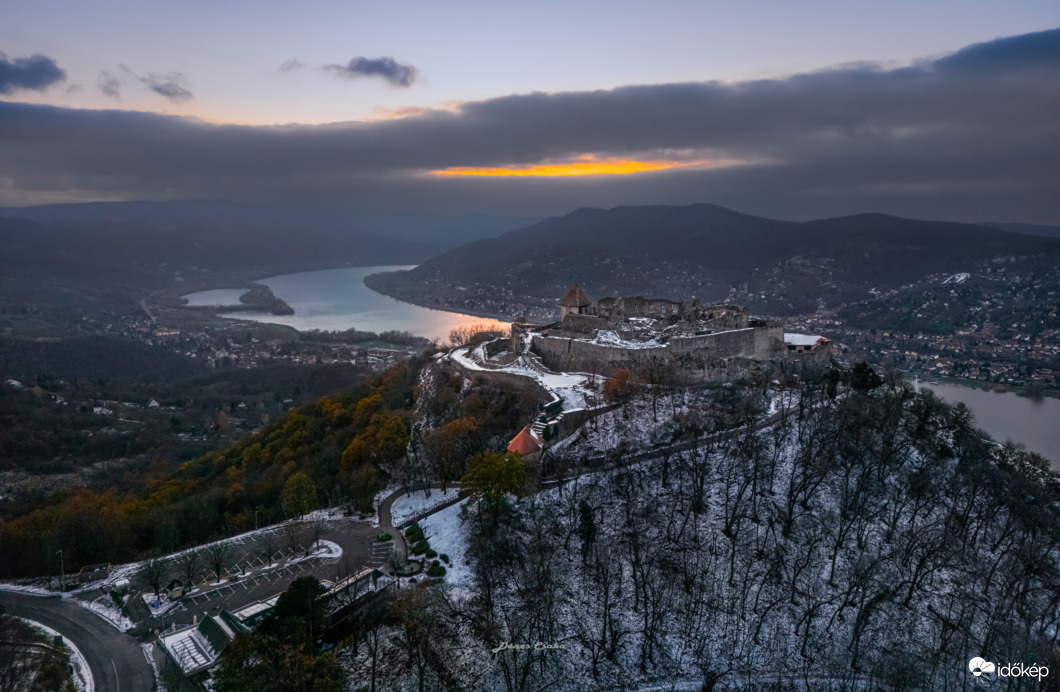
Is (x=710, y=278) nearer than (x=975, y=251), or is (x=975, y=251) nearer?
(x=975, y=251)

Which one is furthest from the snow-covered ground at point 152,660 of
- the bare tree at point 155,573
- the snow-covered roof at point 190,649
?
the bare tree at point 155,573

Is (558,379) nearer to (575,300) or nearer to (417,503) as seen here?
(575,300)

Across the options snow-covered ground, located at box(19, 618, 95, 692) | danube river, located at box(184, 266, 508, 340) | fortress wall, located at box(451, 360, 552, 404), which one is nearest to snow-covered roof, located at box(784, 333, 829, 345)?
fortress wall, located at box(451, 360, 552, 404)

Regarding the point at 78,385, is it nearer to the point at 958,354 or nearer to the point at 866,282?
the point at 958,354

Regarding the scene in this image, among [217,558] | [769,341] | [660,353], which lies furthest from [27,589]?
[769,341]

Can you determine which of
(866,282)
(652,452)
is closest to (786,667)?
(652,452)

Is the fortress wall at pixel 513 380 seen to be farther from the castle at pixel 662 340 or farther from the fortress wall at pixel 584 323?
the fortress wall at pixel 584 323

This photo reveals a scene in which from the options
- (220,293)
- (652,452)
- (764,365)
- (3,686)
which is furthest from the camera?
(220,293)
